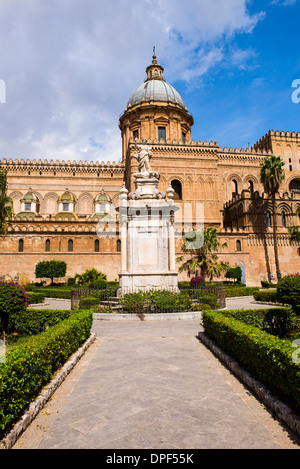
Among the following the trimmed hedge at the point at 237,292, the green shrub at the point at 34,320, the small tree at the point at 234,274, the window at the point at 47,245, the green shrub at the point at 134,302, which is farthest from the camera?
the window at the point at 47,245

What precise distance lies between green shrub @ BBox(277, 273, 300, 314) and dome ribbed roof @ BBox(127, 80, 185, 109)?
4351 centimetres

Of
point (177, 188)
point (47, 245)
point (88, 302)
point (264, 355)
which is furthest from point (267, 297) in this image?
point (177, 188)

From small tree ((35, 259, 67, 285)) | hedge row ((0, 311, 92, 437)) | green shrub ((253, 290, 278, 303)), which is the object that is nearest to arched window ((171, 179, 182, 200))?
small tree ((35, 259, 67, 285))

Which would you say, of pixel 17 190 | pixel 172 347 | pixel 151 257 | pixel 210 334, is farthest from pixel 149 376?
pixel 17 190

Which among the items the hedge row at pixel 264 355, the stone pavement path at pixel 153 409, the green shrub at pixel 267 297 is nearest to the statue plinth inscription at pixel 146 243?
the stone pavement path at pixel 153 409

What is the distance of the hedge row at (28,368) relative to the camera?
11.8 ft

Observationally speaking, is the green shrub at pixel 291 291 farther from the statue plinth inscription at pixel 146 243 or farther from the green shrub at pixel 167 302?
the statue plinth inscription at pixel 146 243

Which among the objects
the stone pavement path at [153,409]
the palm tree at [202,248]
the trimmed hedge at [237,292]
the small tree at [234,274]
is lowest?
the stone pavement path at [153,409]

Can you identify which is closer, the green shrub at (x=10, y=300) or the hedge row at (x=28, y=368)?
the hedge row at (x=28, y=368)

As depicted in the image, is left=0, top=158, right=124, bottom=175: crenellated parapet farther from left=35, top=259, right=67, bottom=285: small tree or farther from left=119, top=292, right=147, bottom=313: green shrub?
left=119, top=292, right=147, bottom=313: green shrub

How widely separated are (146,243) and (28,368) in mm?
9745

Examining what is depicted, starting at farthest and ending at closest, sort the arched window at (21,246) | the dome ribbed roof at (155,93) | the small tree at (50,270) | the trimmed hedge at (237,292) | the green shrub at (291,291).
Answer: the dome ribbed roof at (155,93)
the arched window at (21,246)
the small tree at (50,270)
the trimmed hedge at (237,292)
the green shrub at (291,291)

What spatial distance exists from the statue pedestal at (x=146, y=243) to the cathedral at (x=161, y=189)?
776 inches
